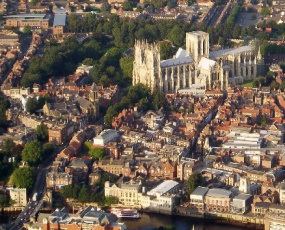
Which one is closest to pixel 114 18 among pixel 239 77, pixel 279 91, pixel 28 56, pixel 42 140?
pixel 28 56

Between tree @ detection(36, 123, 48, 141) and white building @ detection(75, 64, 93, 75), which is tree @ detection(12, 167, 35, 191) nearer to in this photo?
tree @ detection(36, 123, 48, 141)

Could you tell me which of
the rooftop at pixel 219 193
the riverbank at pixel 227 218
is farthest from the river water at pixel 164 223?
the rooftop at pixel 219 193

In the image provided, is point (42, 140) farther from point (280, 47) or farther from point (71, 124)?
point (280, 47)

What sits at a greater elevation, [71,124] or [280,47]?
[280,47]

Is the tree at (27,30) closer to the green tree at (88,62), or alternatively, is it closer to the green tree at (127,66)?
the green tree at (88,62)

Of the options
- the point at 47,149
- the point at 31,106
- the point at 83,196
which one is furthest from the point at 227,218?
the point at 31,106
